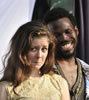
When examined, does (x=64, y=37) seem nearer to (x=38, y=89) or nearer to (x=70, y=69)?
(x=70, y=69)

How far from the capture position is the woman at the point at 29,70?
1163mm

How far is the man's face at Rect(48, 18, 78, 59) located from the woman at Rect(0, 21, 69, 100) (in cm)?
27

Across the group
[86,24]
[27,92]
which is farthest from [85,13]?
[27,92]

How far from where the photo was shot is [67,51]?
155cm

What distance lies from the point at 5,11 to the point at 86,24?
652 mm

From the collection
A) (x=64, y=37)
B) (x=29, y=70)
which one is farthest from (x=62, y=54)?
(x=29, y=70)

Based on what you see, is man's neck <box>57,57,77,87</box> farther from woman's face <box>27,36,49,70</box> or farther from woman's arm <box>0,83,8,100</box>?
woman's arm <box>0,83,8,100</box>

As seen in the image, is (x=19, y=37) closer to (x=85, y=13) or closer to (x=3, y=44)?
Result: (x=3, y=44)

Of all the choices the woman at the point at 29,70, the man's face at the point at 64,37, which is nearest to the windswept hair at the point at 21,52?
the woman at the point at 29,70

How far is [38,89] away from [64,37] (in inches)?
17.8

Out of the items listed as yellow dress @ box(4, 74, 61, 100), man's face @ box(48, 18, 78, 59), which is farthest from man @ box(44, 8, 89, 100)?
yellow dress @ box(4, 74, 61, 100)

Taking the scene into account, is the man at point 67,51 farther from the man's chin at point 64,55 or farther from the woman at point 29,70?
the woman at point 29,70

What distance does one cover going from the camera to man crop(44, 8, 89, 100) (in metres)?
1.48

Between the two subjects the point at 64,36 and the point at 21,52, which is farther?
the point at 64,36
